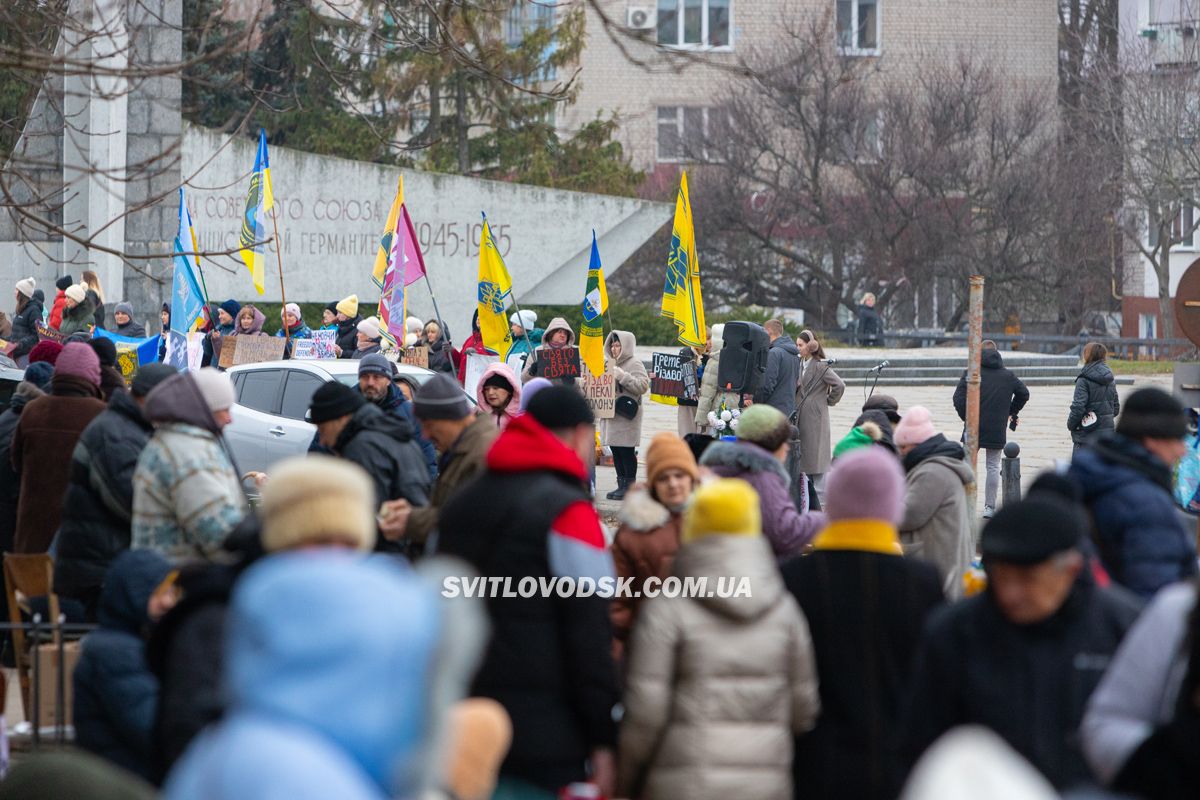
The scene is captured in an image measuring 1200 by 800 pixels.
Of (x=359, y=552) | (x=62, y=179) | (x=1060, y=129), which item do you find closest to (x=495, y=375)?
(x=359, y=552)

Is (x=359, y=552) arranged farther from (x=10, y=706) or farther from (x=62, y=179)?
(x=62, y=179)

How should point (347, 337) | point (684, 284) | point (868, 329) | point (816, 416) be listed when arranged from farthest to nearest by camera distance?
point (868, 329), point (347, 337), point (684, 284), point (816, 416)

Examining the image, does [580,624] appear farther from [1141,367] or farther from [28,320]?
[1141,367]

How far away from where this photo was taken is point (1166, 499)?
520 centimetres

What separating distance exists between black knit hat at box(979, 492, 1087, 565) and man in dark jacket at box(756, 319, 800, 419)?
457 inches

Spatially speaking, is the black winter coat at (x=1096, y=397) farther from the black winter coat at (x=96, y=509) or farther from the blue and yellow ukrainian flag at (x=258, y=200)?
the black winter coat at (x=96, y=509)

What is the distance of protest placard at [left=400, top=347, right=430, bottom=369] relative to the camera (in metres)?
18.9

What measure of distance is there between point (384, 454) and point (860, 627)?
3008 mm

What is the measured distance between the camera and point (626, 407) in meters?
16.2

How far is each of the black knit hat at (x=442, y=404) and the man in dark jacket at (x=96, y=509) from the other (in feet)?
3.85

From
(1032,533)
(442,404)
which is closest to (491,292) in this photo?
(442,404)

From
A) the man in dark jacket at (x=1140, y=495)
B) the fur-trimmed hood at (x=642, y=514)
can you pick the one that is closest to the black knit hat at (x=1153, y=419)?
the man in dark jacket at (x=1140, y=495)

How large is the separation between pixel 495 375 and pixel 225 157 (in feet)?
68.0

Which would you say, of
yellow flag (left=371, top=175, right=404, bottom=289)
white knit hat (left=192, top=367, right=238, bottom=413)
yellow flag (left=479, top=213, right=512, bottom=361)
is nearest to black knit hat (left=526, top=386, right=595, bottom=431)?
white knit hat (left=192, top=367, right=238, bottom=413)
